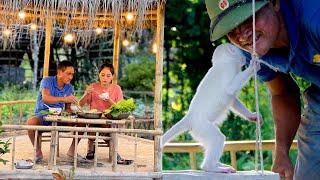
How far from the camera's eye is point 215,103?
12.3ft

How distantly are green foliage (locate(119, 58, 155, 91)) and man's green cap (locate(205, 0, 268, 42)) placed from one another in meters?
6.13

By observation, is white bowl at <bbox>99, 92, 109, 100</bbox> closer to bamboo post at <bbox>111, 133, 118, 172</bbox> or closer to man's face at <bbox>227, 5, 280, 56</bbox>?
bamboo post at <bbox>111, 133, 118, 172</bbox>

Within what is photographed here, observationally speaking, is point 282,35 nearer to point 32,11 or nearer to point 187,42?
point 32,11

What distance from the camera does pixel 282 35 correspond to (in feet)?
4.55

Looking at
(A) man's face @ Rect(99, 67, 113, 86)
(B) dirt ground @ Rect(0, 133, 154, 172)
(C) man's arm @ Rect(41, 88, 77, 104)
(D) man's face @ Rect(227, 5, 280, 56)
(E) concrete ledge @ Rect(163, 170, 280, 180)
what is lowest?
(E) concrete ledge @ Rect(163, 170, 280, 180)

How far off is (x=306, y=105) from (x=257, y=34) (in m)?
0.25

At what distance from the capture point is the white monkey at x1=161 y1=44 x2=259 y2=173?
373 centimetres

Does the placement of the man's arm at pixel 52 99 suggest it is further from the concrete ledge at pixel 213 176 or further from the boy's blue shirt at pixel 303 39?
the boy's blue shirt at pixel 303 39

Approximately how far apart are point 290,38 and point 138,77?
6.24 meters

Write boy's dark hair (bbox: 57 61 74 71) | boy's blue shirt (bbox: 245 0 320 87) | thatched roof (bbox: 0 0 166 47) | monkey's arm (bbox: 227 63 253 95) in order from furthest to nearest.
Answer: boy's dark hair (bbox: 57 61 74 71), thatched roof (bbox: 0 0 166 47), monkey's arm (bbox: 227 63 253 95), boy's blue shirt (bbox: 245 0 320 87)

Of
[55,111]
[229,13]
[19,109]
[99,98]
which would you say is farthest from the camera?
[19,109]

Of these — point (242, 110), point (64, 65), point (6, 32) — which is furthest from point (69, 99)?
point (242, 110)

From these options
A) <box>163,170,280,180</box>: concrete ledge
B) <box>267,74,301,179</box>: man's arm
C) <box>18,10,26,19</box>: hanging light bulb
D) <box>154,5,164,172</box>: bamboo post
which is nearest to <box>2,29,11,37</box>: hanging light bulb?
<box>18,10,26,19</box>: hanging light bulb

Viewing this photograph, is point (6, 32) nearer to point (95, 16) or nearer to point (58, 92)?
point (58, 92)
